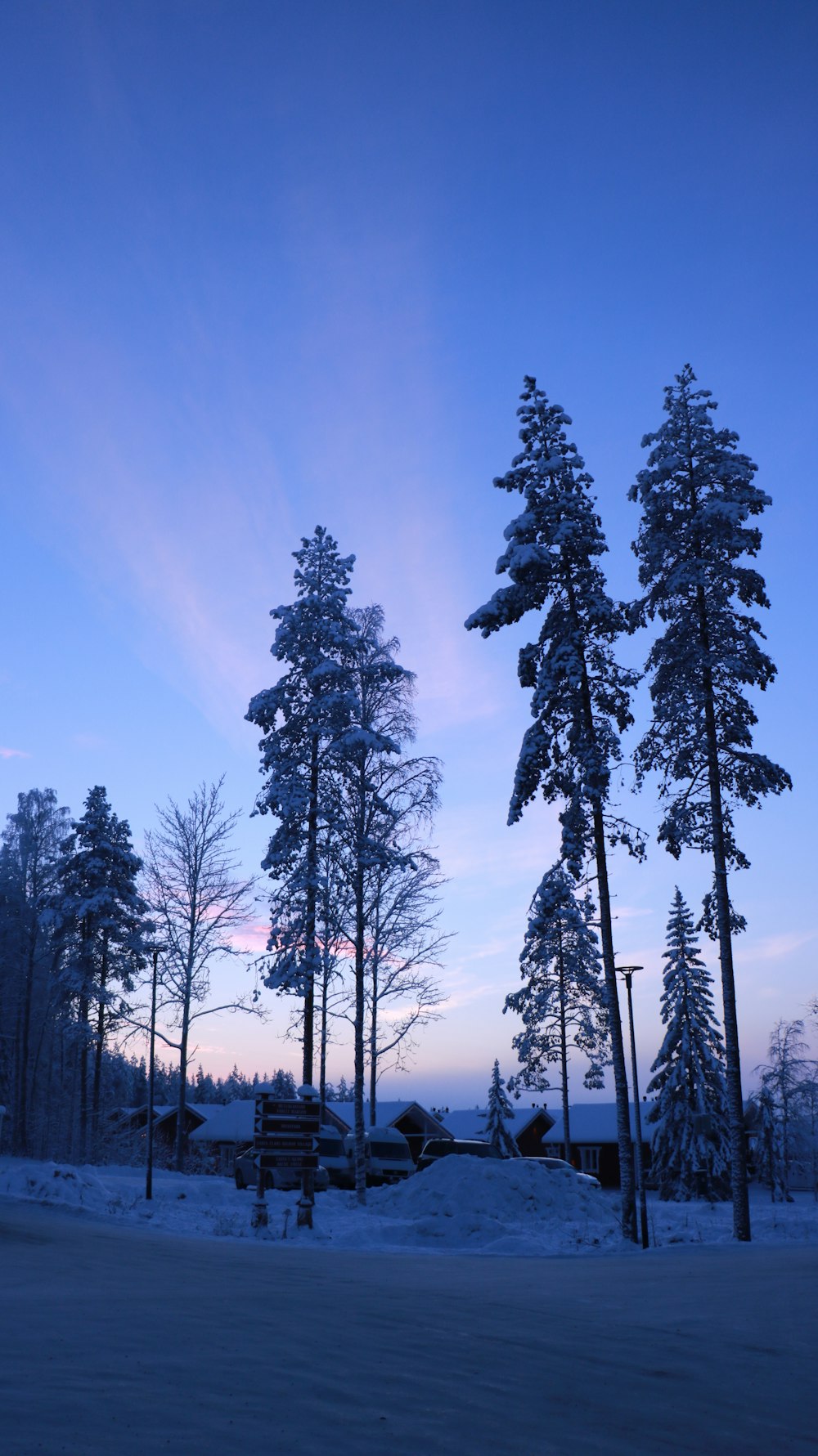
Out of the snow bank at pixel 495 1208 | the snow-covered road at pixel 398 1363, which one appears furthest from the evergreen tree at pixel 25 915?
the snow-covered road at pixel 398 1363

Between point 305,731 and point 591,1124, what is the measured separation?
43.7 metres

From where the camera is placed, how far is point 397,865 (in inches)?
1207

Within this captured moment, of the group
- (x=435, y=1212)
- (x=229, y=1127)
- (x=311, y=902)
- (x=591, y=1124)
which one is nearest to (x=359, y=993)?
(x=311, y=902)

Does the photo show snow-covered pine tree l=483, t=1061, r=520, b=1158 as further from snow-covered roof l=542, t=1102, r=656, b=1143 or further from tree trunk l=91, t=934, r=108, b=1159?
tree trunk l=91, t=934, r=108, b=1159

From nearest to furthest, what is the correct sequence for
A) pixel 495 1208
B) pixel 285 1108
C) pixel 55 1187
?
1. pixel 55 1187
2. pixel 285 1108
3. pixel 495 1208

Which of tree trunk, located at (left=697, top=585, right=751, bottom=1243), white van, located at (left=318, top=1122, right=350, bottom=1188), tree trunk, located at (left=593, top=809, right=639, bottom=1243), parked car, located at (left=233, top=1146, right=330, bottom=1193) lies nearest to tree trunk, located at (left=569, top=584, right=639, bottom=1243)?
tree trunk, located at (left=593, top=809, right=639, bottom=1243)

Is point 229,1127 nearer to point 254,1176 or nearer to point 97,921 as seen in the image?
point 97,921

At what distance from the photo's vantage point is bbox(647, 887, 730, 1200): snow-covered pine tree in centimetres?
4209

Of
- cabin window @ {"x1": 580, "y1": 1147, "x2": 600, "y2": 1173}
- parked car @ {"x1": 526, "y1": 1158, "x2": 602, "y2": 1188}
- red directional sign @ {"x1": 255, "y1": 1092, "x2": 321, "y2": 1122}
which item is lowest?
cabin window @ {"x1": 580, "y1": 1147, "x2": 600, "y2": 1173}

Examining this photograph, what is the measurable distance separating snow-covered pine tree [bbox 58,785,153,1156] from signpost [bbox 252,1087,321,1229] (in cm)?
1894

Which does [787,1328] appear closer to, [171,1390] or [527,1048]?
[171,1390]

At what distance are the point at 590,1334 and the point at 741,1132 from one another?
14.3 metres

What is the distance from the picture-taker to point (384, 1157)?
1478 inches

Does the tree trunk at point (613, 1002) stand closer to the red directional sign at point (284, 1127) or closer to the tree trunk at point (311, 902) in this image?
the red directional sign at point (284, 1127)
